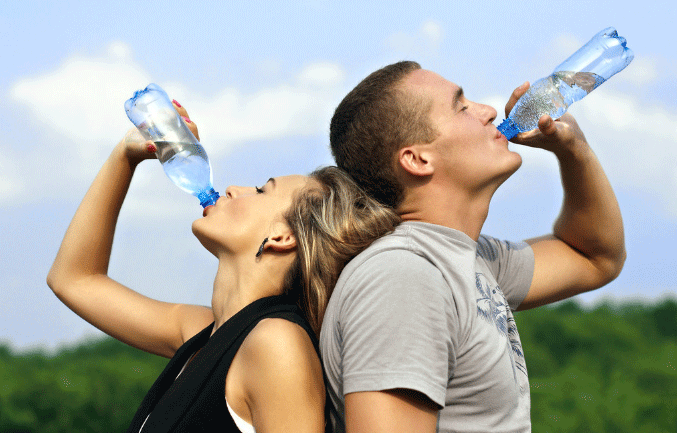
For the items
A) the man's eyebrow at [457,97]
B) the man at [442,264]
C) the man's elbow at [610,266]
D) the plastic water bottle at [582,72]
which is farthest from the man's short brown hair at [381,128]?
the man's elbow at [610,266]

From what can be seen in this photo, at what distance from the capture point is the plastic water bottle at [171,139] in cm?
338

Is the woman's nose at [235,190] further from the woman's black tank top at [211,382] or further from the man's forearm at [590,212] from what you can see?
the man's forearm at [590,212]

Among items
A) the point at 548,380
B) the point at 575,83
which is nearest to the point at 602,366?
the point at 548,380

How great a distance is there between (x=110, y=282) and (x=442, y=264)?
1899mm

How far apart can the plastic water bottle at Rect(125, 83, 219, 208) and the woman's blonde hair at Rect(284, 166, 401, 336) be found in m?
0.78

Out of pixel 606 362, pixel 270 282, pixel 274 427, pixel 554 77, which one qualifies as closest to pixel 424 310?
pixel 274 427

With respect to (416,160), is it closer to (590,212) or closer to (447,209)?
(447,209)

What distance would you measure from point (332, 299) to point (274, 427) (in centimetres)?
50

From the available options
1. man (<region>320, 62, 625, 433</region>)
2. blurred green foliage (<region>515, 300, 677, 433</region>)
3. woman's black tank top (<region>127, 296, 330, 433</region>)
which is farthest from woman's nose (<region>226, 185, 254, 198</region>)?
blurred green foliage (<region>515, 300, 677, 433</region>)

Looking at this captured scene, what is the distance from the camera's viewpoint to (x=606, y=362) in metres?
11.5

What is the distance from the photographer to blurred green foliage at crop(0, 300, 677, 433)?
8.95 meters

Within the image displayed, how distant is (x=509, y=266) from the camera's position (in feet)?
10.7

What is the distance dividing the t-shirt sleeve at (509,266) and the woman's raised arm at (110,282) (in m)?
1.38

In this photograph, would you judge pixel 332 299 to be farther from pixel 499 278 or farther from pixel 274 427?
pixel 499 278
